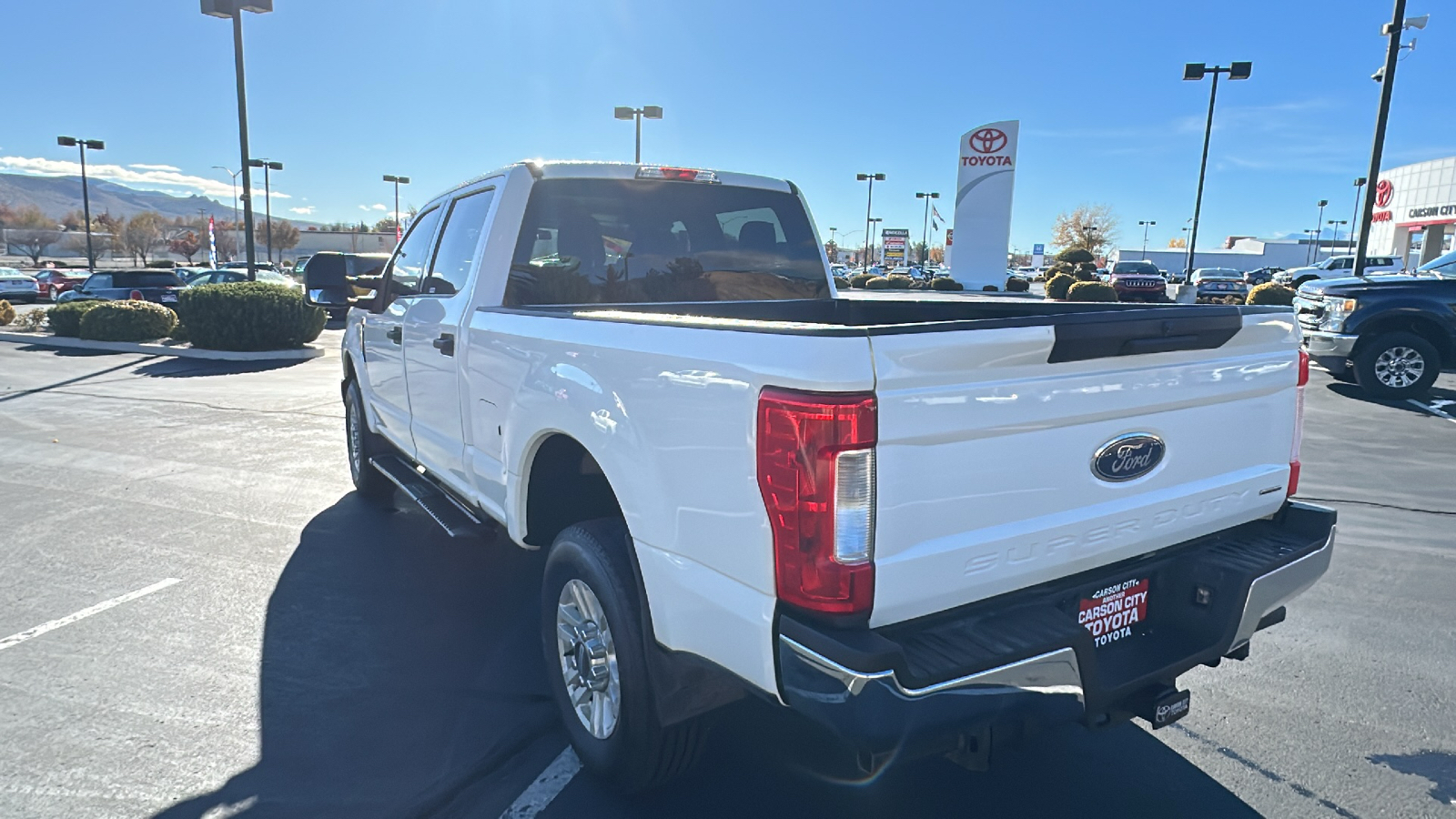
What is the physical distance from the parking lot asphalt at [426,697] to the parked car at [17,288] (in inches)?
1357

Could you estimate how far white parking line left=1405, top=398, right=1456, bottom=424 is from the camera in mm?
9688

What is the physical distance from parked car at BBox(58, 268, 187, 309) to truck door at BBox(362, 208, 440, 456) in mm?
19894

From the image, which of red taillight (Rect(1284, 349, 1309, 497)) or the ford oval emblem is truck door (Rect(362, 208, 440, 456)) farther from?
red taillight (Rect(1284, 349, 1309, 497))

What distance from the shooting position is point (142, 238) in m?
79.9

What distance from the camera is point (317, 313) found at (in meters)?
16.9

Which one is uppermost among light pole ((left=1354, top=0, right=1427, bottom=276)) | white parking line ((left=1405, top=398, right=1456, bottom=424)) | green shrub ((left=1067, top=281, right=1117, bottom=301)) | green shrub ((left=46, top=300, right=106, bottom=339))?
light pole ((left=1354, top=0, right=1427, bottom=276))

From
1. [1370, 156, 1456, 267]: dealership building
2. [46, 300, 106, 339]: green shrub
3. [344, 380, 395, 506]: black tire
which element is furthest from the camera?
[1370, 156, 1456, 267]: dealership building

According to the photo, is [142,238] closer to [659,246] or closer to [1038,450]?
[659,246]

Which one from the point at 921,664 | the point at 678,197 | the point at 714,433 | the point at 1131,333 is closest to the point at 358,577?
the point at 678,197

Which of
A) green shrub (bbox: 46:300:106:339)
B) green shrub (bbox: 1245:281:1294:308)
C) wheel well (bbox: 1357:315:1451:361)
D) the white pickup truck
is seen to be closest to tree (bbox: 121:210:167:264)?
green shrub (bbox: 46:300:106:339)

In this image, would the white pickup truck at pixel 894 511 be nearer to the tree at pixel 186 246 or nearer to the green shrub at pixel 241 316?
the green shrub at pixel 241 316

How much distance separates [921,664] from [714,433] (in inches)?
29.3

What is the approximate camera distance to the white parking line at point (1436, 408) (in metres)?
9.69

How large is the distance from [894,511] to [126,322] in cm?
1960
